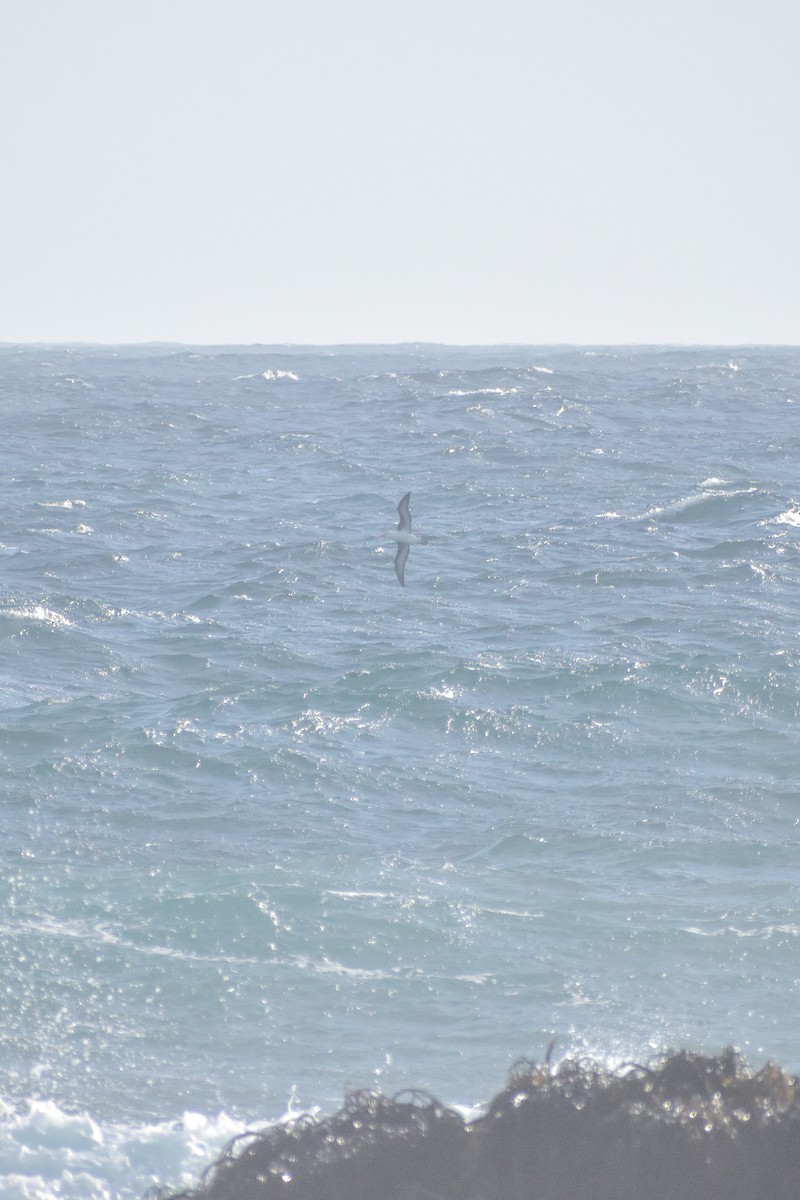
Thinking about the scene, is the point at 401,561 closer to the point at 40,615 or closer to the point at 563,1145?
the point at 40,615

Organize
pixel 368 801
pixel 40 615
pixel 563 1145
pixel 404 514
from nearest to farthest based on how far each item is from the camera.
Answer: pixel 563 1145 → pixel 368 801 → pixel 404 514 → pixel 40 615

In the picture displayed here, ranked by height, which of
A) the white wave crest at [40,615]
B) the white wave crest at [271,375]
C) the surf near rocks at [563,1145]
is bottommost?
the white wave crest at [40,615]

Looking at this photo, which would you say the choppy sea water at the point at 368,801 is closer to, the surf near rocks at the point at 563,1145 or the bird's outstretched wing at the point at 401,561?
the bird's outstretched wing at the point at 401,561

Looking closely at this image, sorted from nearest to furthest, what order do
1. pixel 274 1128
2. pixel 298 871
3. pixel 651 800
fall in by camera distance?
pixel 274 1128
pixel 298 871
pixel 651 800

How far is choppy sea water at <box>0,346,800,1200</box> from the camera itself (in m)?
10.6

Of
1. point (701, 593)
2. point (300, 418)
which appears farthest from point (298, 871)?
point (300, 418)

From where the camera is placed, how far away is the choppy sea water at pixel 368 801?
10.6m

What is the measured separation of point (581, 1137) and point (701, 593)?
2089 cm

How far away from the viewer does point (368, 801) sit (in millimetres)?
16234

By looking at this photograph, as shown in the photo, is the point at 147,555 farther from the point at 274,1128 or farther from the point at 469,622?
the point at 274,1128

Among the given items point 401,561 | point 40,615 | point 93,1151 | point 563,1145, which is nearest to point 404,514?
point 401,561

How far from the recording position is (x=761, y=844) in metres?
14.8

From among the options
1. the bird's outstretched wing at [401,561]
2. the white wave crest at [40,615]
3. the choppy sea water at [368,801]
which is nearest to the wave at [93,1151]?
the choppy sea water at [368,801]

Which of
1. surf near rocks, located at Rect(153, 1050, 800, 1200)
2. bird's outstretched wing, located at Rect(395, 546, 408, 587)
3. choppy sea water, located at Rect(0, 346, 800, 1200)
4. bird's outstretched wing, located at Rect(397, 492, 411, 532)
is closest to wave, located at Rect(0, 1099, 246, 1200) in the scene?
choppy sea water, located at Rect(0, 346, 800, 1200)
